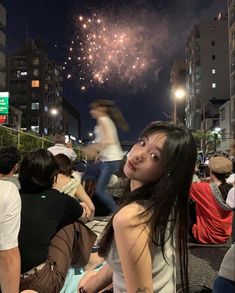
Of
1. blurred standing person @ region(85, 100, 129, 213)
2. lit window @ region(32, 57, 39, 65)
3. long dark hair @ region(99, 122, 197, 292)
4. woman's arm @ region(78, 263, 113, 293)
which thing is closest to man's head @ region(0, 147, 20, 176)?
woman's arm @ region(78, 263, 113, 293)

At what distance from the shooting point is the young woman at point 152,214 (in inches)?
62.6

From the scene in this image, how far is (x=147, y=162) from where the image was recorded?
5.84 feet

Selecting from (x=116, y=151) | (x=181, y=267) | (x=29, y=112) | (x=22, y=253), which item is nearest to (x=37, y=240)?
(x=22, y=253)

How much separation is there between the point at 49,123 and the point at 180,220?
343 ft

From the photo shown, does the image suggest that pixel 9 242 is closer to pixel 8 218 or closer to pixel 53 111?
pixel 8 218

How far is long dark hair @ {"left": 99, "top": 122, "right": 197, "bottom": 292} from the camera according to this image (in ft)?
5.65

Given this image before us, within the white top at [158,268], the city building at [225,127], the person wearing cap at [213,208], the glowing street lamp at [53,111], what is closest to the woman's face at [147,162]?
the white top at [158,268]

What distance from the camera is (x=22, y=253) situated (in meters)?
2.85

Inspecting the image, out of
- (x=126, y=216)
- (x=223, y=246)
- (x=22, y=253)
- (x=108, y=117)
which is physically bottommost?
(x=223, y=246)

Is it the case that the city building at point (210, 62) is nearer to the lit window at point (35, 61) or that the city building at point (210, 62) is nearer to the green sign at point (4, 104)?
the lit window at point (35, 61)

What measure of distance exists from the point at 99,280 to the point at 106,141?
15.6 ft

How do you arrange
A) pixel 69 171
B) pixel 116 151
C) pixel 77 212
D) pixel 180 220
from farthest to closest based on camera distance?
pixel 116 151
pixel 69 171
pixel 77 212
pixel 180 220

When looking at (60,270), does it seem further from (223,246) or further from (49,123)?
(49,123)

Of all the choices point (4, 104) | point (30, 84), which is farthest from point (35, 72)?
point (4, 104)
